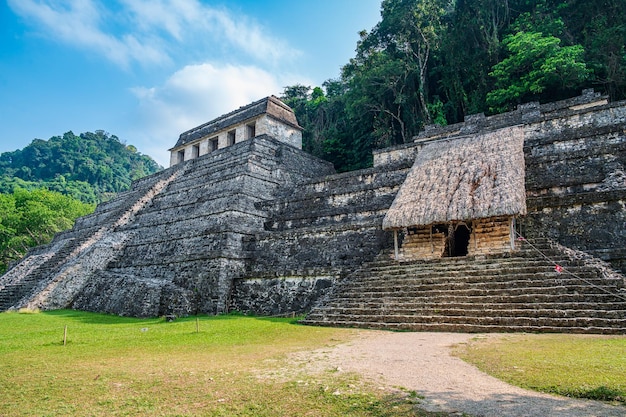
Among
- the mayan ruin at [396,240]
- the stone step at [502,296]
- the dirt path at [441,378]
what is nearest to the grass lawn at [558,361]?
the dirt path at [441,378]

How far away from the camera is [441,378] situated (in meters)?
4.03

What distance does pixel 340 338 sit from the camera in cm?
687

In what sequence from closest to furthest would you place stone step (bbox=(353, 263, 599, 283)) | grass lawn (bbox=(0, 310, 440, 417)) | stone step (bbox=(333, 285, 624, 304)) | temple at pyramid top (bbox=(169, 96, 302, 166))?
grass lawn (bbox=(0, 310, 440, 417)) < stone step (bbox=(333, 285, 624, 304)) < stone step (bbox=(353, 263, 599, 283)) < temple at pyramid top (bbox=(169, 96, 302, 166))

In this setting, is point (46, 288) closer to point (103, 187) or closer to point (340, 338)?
point (340, 338)

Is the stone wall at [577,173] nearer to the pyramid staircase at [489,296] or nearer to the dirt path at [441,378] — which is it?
the pyramid staircase at [489,296]

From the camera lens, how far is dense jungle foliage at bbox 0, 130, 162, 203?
4712 cm

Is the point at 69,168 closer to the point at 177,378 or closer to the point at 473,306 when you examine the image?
the point at 473,306

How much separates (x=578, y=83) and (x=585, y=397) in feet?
58.8

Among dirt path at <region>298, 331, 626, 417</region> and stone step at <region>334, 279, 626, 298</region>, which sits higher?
stone step at <region>334, 279, 626, 298</region>

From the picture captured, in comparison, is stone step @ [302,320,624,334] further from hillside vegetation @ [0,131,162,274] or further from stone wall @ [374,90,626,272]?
hillside vegetation @ [0,131,162,274]

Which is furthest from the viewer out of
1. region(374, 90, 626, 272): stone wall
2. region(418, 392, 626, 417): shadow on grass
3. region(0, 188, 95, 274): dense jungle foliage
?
region(0, 188, 95, 274): dense jungle foliage

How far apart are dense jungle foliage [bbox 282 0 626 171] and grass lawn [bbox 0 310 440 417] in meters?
15.0

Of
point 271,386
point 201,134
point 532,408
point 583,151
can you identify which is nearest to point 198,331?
point 271,386

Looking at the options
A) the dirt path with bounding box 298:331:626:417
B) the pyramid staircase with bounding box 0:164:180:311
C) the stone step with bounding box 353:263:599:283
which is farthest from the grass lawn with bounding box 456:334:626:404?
the pyramid staircase with bounding box 0:164:180:311
